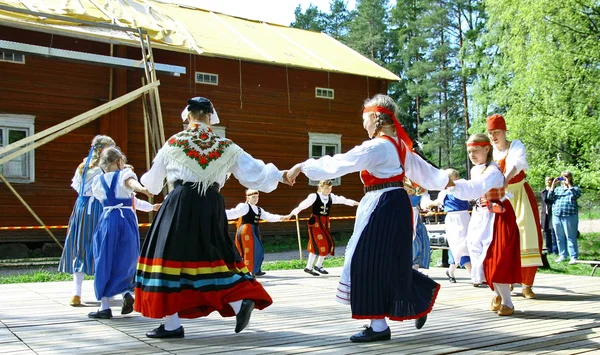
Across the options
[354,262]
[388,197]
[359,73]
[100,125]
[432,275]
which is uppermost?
[359,73]

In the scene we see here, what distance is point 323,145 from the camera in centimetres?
1777

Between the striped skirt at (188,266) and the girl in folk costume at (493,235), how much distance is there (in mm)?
1998

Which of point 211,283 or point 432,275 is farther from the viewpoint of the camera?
point 432,275

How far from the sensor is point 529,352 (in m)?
3.67

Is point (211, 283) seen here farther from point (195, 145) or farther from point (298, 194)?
point (298, 194)

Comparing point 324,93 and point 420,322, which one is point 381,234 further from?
point 324,93

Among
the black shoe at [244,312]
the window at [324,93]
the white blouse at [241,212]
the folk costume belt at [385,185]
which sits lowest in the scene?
the black shoe at [244,312]

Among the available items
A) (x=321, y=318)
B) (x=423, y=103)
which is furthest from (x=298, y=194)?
(x=423, y=103)

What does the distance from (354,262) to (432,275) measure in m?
4.73

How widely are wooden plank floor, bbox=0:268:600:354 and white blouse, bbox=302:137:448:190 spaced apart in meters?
1.08

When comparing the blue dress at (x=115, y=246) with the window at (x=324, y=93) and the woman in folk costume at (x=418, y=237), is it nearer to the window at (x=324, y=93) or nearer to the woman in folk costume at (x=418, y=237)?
the woman in folk costume at (x=418, y=237)

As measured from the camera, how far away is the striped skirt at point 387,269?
13.1 ft

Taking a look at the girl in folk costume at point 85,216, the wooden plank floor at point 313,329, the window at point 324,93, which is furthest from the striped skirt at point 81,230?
the window at point 324,93

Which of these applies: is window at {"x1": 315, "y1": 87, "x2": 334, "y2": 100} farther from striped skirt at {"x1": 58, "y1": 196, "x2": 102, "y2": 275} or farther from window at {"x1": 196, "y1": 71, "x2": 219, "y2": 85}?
striped skirt at {"x1": 58, "y1": 196, "x2": 102, "y2": 275}
